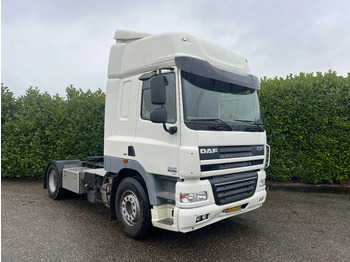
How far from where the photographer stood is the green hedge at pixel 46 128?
7.81 meters

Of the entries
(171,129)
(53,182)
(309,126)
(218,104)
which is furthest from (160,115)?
(309,126)

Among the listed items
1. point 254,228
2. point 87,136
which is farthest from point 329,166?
point 87,136

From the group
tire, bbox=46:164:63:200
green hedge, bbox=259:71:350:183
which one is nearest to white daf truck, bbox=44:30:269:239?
tire, bbox=46:164:63:200

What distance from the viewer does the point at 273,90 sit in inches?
290

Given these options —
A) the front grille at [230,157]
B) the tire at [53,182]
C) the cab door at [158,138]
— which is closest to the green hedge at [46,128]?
the tire at [53,182]

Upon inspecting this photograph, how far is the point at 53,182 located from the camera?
20.6 feet

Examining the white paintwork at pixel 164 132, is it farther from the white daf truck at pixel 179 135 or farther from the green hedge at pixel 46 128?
→ the green hedge at pixel 46 128

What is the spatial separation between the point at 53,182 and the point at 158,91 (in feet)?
14.7

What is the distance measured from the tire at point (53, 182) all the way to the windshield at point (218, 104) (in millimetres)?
4104

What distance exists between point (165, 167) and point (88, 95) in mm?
5452

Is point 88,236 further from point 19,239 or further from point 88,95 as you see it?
point 88,95

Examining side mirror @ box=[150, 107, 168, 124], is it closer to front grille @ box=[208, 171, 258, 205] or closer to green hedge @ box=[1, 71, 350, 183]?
front grille @ box=[208, 171, 258, 205]

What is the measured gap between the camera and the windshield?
11.2ft

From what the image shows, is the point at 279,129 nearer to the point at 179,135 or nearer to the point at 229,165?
the point at 229,165
